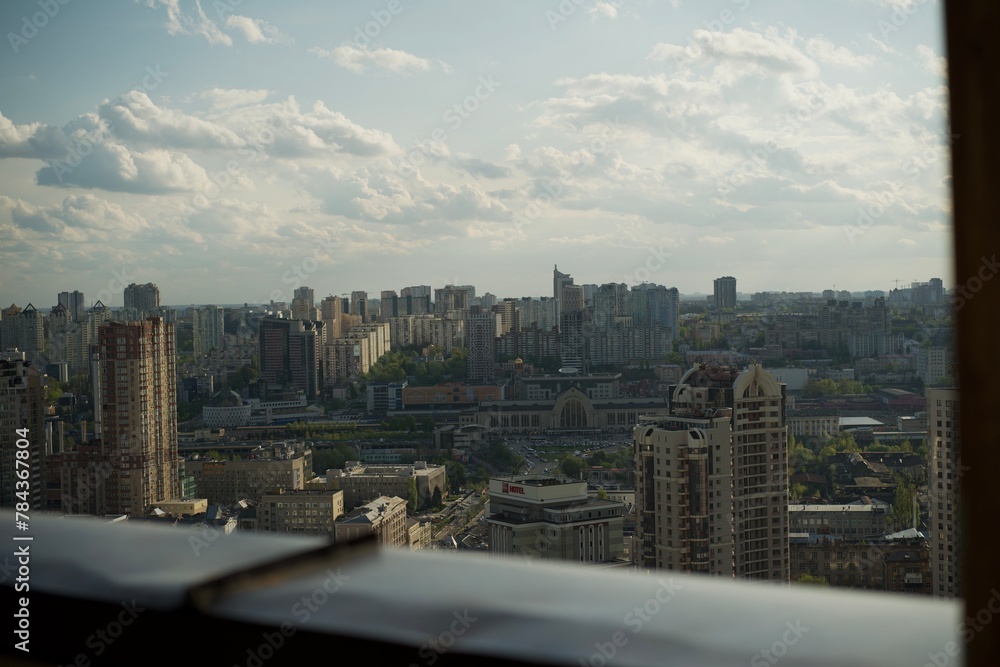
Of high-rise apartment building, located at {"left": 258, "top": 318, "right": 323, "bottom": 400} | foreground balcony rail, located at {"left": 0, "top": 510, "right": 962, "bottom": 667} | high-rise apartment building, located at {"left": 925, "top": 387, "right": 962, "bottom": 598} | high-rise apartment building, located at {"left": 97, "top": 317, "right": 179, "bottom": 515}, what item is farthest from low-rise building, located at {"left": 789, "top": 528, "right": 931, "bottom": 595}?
high-rise apartment building, located at {"left": 258, "top": 318, "right": 323, "bottom": 400}

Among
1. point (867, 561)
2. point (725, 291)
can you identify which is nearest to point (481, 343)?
point (725, 291)

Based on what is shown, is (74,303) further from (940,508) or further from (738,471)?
(940,508)

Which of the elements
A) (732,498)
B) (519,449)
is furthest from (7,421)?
(519,449)

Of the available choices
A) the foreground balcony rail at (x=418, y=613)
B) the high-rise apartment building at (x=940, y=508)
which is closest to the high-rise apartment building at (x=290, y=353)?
the high-rise apartment building at (x=940, y=508)

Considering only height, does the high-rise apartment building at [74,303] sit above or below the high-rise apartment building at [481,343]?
above

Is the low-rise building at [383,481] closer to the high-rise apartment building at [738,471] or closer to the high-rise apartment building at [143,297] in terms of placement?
the high-rise apartment building at [738,471]

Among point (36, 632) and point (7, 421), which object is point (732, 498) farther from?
point (36, 632)
